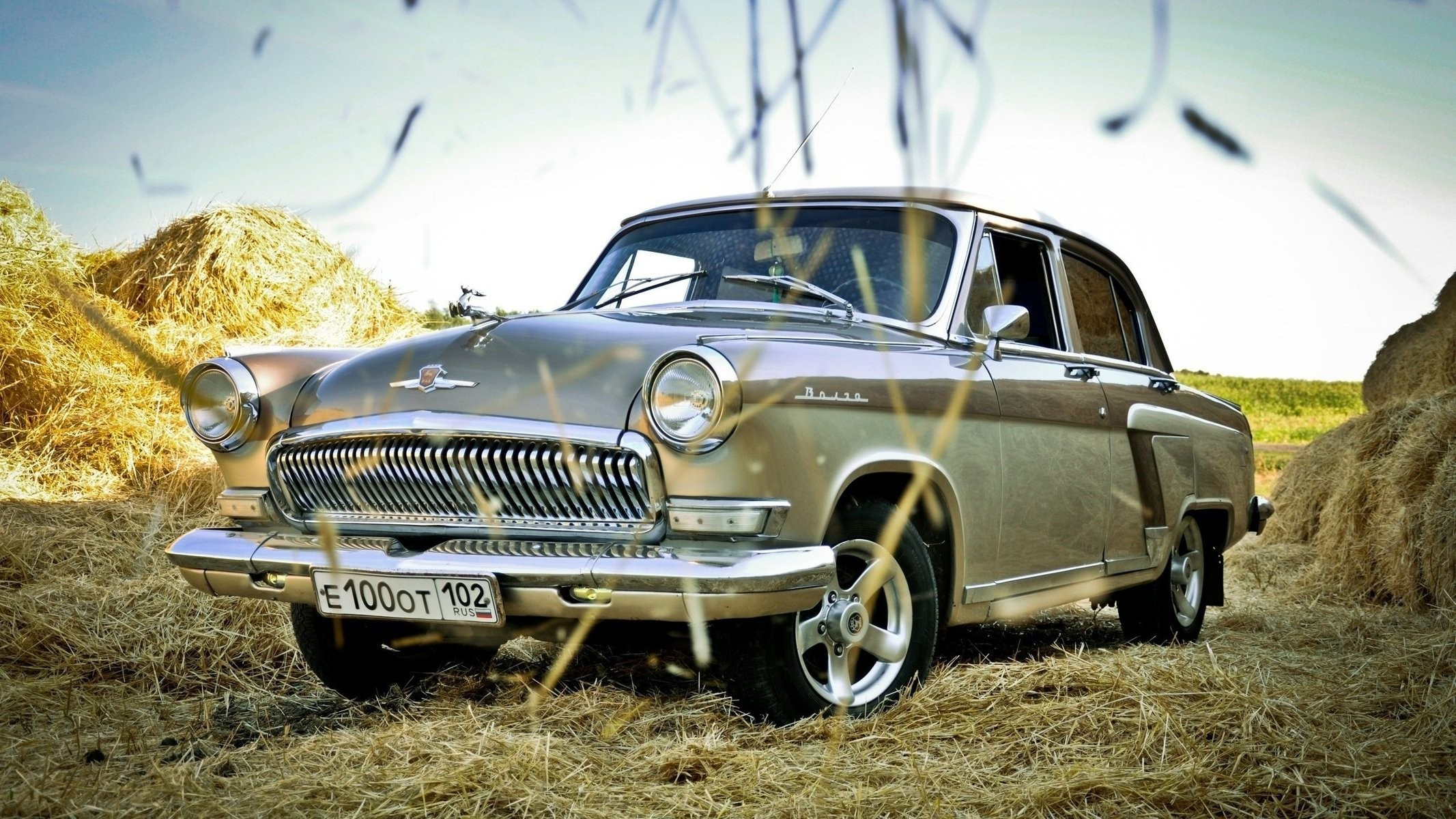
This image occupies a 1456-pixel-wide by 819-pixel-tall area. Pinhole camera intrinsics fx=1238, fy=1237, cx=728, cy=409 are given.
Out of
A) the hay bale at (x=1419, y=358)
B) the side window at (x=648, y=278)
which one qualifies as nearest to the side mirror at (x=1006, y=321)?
the side window at (x=648, y=278)

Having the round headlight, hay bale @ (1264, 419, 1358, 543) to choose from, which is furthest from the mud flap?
the round headlight

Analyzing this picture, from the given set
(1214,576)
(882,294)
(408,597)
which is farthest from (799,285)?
(1214,576)

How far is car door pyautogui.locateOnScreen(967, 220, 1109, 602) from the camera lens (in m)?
4.16

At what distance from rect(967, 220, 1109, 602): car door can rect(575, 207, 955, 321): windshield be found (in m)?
0.22

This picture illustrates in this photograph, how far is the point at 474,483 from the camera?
3270 millimetres

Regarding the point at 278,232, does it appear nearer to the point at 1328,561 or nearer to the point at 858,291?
the point at 858,291

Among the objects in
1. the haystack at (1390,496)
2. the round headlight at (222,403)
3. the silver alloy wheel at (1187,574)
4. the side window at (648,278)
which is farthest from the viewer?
the haystack at (1390,496)

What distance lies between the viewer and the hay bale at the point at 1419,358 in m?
9.17

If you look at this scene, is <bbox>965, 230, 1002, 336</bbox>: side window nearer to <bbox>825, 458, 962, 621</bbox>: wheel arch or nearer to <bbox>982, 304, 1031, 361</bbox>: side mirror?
<bbox>982, 304, 1031, 361</bbox>: side mirror

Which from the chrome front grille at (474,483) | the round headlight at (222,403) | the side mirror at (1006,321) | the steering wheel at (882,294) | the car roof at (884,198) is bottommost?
the chrome front grille at (474,483)

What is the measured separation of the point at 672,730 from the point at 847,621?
56 cm

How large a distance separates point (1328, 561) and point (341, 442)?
608 centimetres

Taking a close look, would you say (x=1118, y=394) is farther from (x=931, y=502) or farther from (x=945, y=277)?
(x=931, y=502)

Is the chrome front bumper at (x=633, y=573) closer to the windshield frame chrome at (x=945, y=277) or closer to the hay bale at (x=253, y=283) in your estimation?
the windshield frame chrome at (x=945, y=277)
